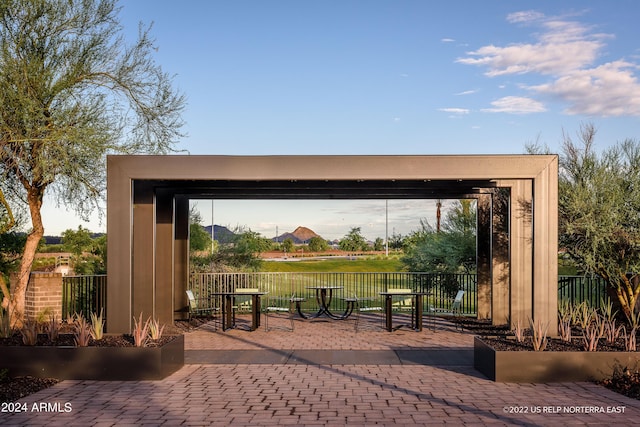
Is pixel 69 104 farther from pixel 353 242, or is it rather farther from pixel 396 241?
pixel 396 241

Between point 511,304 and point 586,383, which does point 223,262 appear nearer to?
point 511,304

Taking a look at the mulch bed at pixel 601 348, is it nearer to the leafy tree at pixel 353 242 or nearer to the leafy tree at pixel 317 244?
the leafy tree at pixel 353 242

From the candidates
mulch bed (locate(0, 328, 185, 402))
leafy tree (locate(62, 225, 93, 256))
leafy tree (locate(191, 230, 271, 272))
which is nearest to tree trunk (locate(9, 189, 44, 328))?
mulch bed (locate(0, 328, 185, 402))

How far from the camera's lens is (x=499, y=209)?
13023 millimetres

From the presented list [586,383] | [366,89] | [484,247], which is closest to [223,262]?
[366,89]

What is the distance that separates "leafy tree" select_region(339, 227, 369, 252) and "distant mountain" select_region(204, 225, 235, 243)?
3.58m

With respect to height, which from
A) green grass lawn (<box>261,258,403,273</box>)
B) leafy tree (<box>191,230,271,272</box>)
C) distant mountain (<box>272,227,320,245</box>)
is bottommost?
green grass lawn (<box>261,258,403,273</box>)

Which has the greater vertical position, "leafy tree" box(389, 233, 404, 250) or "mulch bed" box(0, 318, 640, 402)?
"leafy tree" box(389, 233, 404, 250)

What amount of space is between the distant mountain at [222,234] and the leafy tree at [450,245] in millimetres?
6043

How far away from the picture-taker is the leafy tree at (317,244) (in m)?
20.0

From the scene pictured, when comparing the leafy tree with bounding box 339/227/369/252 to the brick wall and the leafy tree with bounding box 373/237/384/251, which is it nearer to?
the leafy tree with bounding box 373/237/384/251

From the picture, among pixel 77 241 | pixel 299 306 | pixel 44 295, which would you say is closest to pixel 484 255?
pixel 299 306

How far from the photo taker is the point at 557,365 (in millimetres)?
7738

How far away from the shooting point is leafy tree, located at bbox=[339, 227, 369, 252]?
19.5 m
